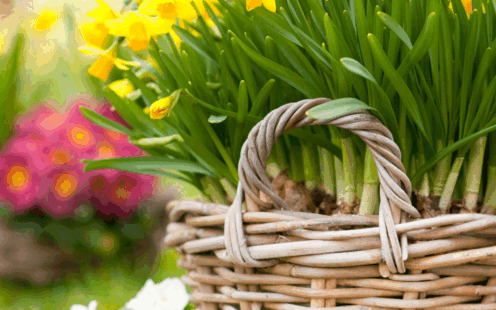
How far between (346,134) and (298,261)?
0.54 ft

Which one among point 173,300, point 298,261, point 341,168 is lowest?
point 173,300

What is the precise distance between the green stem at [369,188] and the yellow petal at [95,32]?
426mm

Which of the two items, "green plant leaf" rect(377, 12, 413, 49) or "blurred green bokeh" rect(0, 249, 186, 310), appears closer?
"green plant leaf" rect(377, 12, 413, 49)

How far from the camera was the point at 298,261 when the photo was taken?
46cm

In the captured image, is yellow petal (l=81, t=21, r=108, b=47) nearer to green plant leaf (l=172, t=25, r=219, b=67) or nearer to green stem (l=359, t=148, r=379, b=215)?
green plant leaf (l=172, t=25, r=219, b=67)

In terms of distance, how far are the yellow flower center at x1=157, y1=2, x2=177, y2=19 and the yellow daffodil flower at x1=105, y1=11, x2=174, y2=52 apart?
0.08 ft

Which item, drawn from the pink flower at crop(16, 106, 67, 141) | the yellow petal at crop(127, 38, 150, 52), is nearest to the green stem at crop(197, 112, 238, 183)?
the yellow petal at crop(127, 38, 150, 52)

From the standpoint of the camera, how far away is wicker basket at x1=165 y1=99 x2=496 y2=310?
0.42 meters

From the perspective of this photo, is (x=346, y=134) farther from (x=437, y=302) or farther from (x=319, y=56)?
(x=437, y=302)

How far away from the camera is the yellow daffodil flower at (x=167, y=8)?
496mm

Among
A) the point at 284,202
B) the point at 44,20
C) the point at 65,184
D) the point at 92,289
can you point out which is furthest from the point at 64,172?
the point at 284,202

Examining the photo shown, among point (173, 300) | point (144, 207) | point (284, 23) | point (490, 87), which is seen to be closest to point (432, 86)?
point (490, 87)

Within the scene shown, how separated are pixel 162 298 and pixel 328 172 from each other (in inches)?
14.1

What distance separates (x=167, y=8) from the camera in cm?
50
